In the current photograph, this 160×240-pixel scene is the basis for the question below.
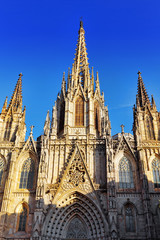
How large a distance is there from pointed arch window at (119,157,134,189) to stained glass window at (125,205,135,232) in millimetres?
2362

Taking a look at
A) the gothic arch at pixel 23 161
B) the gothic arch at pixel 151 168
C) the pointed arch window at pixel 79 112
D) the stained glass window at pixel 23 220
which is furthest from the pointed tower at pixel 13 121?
the gothic arch at pixel 151 168

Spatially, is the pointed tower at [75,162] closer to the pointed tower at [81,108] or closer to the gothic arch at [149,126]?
the pointed tower at [81,108]

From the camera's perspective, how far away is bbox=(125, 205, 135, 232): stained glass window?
26.4 meters

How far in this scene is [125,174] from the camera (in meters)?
29.5

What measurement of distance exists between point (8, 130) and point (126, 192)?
1714 cm

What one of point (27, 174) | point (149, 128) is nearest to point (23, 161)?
point (27, 174)

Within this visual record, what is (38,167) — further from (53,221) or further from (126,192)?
(126,192)

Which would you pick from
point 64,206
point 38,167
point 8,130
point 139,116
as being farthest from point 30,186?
point 139,116

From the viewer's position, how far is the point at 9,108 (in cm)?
3644

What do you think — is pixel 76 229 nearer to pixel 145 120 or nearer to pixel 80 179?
pixel 80 179

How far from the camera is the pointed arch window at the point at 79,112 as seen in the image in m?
35.2

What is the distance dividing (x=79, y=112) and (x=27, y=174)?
36.9 feet

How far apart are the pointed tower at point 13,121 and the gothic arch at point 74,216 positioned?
33.9 feet

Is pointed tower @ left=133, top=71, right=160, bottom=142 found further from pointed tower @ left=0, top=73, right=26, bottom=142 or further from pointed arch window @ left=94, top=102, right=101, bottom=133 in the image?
pointed tower @ left=0, top=73, right=26, bottom=142
